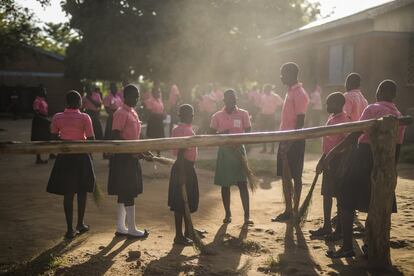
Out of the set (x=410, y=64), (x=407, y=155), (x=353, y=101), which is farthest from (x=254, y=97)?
(x=353, y=101)

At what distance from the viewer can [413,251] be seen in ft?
16.1

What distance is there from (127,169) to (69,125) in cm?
88

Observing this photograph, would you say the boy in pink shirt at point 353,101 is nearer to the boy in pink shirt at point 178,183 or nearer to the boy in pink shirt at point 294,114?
the boy in pink shirt at point 294,114

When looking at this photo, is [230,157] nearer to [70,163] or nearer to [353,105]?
[353,105]

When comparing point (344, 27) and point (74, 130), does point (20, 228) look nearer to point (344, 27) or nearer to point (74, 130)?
point (74, 130)

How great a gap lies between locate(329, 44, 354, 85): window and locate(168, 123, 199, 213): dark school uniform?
11.0m

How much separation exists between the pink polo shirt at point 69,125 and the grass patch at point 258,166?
4.92 m

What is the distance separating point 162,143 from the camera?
4.29 metres

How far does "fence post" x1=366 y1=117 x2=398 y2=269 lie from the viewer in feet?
14.1

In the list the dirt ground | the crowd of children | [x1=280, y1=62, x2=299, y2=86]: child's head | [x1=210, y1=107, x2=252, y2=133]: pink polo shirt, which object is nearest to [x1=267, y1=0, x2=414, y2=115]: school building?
the dirt ground

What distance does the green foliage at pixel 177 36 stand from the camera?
22531mm

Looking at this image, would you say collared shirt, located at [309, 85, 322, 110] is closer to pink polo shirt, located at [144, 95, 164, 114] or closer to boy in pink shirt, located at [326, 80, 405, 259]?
pink polo shirt, located at [144, 95, 164, 114]

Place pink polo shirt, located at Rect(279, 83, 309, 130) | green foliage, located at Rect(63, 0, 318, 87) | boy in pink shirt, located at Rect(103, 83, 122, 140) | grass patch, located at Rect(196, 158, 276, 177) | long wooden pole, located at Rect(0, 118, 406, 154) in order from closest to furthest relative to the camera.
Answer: long wooden pole, located at Rect(0, 118, 406, 154) < pink polo shirt, located at Rect(279, 83, 309, 130) < grass patch, located at Rect(196, 158, 276, 177) < boy in pink shirt, located at Rect(103, 83, 122, 140) < green foliage, located at Rect(63, 0, 318, 87)

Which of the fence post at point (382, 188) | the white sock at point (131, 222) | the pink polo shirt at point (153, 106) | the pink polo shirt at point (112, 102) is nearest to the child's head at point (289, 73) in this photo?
the fence post at point (382, 188)
